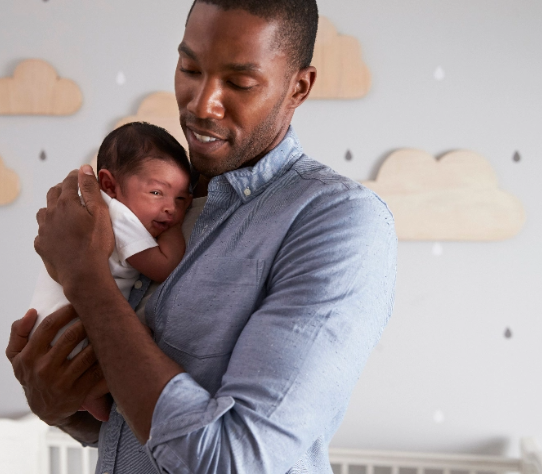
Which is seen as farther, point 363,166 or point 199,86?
point 363,166

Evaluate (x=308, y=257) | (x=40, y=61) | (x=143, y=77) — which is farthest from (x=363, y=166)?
(x=308, y=257)

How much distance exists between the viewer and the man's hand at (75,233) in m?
0.79

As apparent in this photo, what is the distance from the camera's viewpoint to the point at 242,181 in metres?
0.84

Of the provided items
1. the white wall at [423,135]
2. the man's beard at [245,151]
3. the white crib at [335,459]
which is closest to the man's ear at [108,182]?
the man's beard at [245,151]

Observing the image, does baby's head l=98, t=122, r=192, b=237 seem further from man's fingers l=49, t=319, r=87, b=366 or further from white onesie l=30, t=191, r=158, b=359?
man's fingers l=49, t=319, r=87, b=366

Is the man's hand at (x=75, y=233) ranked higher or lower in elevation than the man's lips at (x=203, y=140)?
lower

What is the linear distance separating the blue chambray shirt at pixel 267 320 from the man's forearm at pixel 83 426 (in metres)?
0.14

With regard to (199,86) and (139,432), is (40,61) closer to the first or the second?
(199,86)

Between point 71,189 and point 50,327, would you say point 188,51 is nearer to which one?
point 71,189

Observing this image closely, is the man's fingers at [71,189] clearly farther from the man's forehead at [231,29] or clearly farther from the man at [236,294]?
the man's forehead at [231,29]

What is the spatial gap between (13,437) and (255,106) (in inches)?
65.3

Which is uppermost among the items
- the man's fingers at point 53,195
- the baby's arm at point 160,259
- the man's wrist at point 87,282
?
the man's fingers at point 53,195

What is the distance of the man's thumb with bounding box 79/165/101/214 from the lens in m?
0.88

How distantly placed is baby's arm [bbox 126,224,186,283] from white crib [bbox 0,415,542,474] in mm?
1260
